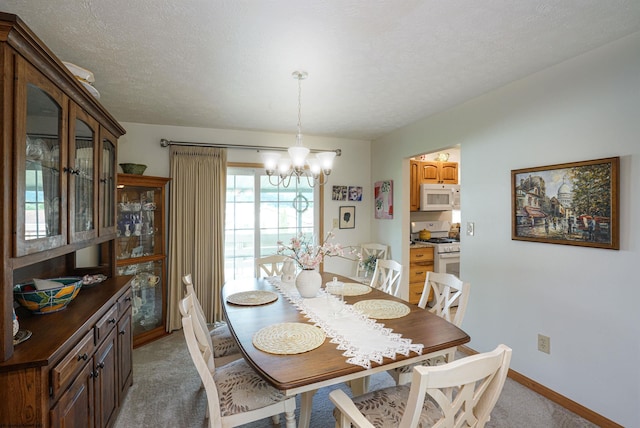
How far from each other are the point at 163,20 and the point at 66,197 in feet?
3.53

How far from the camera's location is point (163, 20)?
5.26 feet

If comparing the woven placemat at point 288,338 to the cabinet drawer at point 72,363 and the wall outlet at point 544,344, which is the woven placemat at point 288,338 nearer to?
the cabinet drawer at point 72,363

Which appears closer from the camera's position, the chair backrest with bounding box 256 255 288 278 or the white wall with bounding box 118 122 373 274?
the chair backrest with bounding box 256 255 288 278

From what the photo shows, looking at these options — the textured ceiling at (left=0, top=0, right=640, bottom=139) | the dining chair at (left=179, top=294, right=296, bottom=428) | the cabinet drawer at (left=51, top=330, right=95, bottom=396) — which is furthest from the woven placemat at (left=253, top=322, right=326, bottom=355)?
the textured ceiling at (left=0, top=0, right=640, bottom=139)

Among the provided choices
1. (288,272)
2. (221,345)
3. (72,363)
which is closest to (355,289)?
(288,272)

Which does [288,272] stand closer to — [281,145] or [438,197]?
[281,145]

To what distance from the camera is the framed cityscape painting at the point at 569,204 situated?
185 cm

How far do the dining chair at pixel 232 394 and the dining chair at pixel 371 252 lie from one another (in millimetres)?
2761

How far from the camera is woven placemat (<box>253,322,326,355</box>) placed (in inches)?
55.4

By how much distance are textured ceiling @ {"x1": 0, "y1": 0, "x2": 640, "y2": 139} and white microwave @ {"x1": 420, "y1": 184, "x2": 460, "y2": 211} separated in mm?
1863

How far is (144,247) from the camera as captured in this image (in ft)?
10.8

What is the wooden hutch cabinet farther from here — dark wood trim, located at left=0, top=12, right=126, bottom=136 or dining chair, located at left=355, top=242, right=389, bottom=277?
dining chair, located at left=355, top=242, right=389, bottom=277

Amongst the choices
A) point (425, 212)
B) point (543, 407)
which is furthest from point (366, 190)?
point (543, 407)

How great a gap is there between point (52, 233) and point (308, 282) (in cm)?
145
